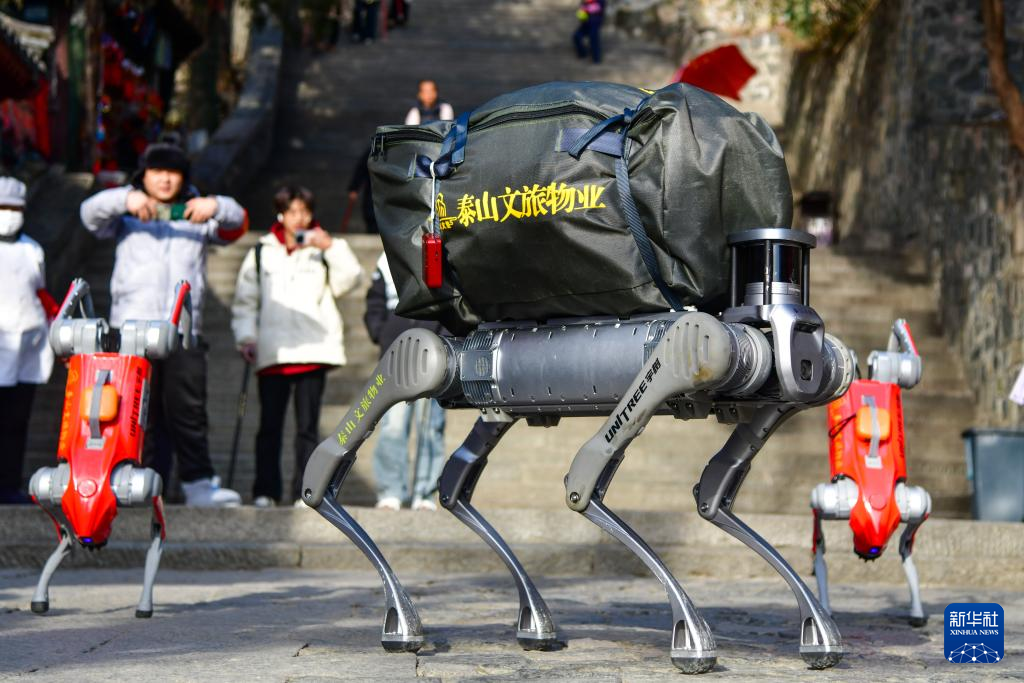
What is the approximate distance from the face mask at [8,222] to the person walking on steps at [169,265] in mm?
480

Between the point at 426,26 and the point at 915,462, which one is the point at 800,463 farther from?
the point at 426,26

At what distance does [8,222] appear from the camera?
25.7 feet

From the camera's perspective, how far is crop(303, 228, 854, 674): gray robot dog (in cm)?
407

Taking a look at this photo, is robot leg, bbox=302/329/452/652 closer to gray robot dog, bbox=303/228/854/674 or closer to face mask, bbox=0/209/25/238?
gray robot dog, bbox=303/228/854/674

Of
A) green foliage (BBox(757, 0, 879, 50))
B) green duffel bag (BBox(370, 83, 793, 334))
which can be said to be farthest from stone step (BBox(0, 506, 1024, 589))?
green foliage (BBox(757, 0, 879, 50))

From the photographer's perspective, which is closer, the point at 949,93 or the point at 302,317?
the point at 302,317

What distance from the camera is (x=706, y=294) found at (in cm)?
420

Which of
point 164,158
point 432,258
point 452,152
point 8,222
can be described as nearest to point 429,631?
point 432,258

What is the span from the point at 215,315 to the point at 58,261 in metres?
1.22

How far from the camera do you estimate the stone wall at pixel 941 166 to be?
12.0m

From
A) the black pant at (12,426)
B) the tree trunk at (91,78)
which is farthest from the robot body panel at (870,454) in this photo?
Answer: the tree trunk at (91,78)

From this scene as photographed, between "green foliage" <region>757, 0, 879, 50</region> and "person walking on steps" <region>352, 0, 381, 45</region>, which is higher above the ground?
"person walking on steps" <region>352, 0, 381, 45</region>

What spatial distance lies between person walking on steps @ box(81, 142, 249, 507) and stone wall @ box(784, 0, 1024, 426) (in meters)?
5.87

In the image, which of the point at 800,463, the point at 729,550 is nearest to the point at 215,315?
the point at 800,463
